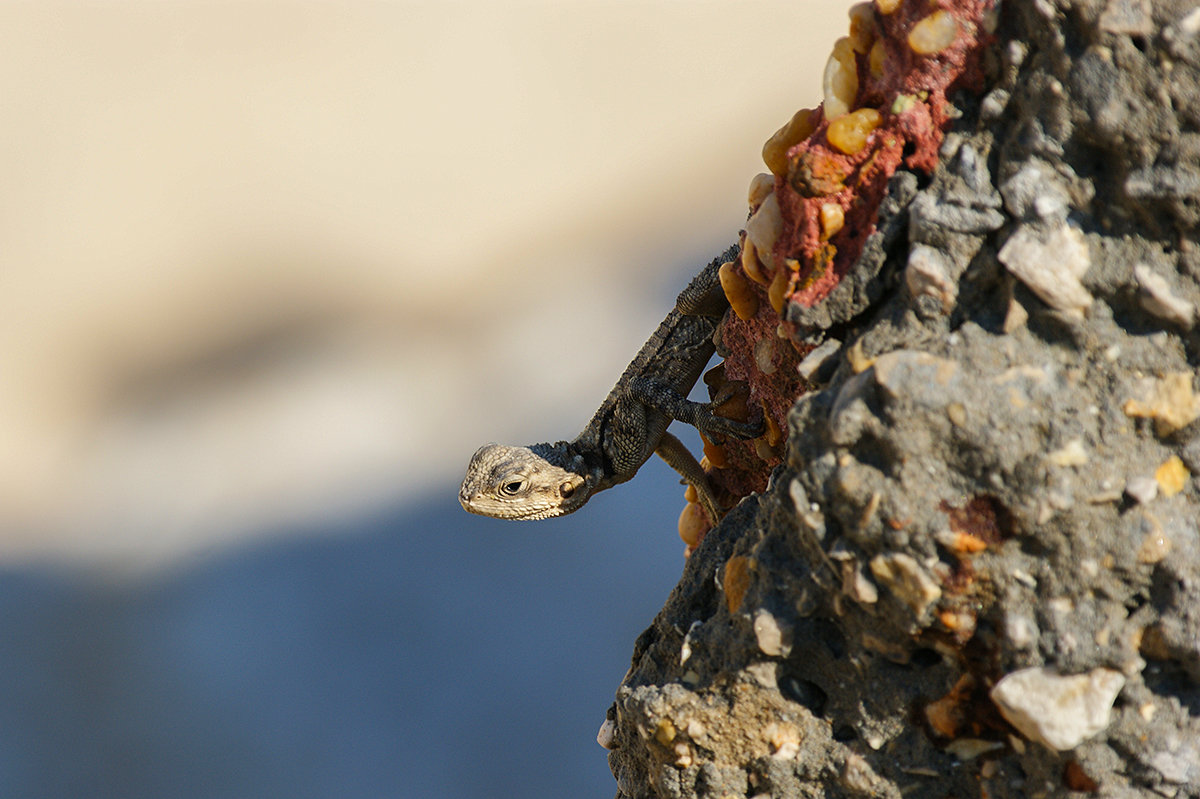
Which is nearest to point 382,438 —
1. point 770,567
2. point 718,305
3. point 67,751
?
point 67,751

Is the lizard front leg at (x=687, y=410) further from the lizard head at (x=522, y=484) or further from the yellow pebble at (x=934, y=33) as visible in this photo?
the yellow pebble at (x=934, y=33)

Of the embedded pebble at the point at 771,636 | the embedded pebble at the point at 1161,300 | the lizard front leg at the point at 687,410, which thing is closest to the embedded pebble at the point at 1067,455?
the embedded pebble at the point at 1161,300

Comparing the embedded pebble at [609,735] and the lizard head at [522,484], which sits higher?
the lizard head at [522,484]

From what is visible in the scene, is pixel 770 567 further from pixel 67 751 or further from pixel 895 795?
pixel 67 751

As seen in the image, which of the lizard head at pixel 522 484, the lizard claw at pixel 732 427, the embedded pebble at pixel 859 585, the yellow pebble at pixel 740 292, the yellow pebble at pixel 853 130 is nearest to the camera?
the embedded pebble at pixel 859 585

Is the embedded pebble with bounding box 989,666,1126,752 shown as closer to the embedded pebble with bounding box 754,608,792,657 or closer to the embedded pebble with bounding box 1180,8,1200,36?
the embedded pebble with bounding box 754,608,792,657

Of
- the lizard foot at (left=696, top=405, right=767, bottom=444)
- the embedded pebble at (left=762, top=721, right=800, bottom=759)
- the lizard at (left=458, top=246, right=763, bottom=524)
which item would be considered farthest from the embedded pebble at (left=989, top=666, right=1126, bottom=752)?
the lizard at (left=458, top=246, right=763, bottom=524)
